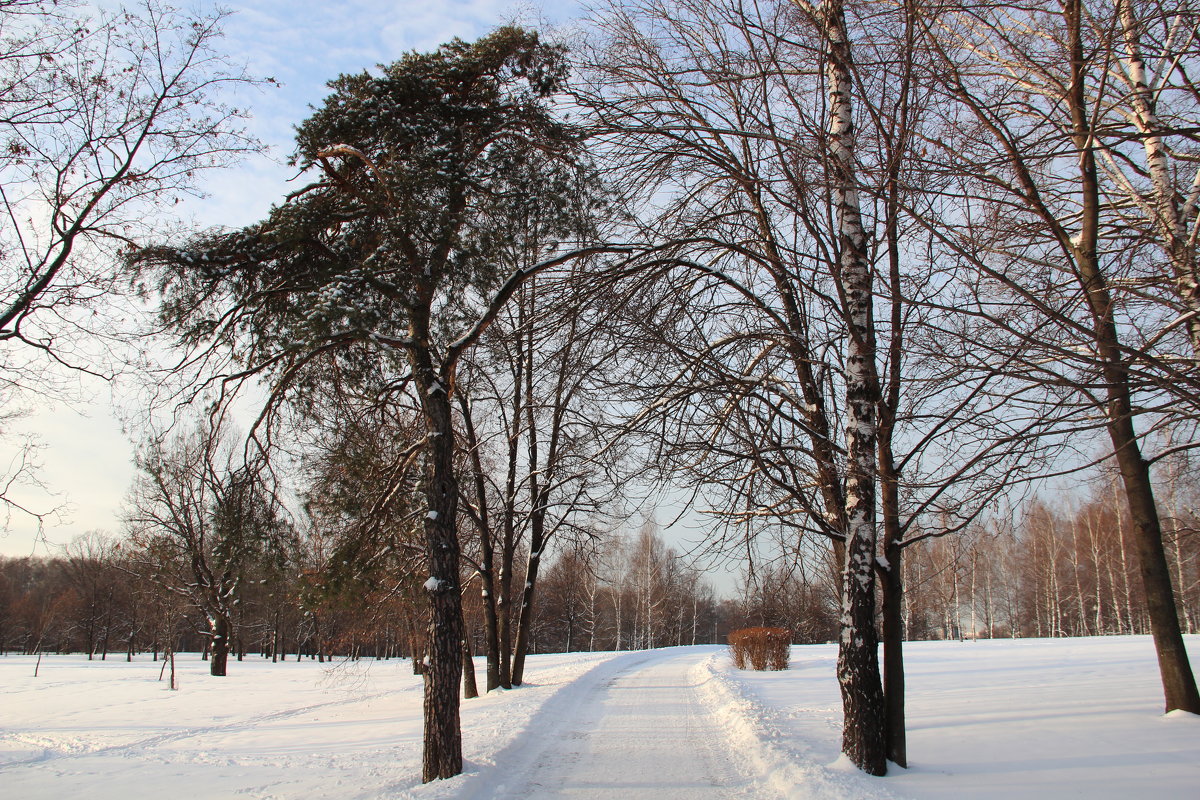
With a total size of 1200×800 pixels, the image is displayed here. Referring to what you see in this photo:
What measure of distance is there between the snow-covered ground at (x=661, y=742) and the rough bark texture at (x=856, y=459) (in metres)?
0.50

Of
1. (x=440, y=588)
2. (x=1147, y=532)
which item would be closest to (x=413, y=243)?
(x=440, y=588)

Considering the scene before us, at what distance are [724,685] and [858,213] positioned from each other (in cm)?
1160

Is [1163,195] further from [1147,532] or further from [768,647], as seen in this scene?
[768,647]

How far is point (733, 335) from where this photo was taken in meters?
7.27

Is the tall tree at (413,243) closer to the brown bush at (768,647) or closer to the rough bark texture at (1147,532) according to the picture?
the rough bark texture at (1147,532)

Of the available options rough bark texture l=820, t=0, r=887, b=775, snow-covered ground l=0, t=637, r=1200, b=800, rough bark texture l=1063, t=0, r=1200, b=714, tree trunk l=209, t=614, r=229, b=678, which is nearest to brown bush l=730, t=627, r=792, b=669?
snow-covered ground l=0, t=637, r=1200, b=800

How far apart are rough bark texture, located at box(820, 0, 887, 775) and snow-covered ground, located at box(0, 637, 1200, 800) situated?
1.65 ft

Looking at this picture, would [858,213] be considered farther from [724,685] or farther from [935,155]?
[724,685]

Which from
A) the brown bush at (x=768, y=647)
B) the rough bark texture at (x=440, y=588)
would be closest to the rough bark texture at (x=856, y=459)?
the rough bark texture at (x=440, y=588)

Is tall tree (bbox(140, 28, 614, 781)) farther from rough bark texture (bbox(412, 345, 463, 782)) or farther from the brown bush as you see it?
the brown bush

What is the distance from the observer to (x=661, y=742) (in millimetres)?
8672

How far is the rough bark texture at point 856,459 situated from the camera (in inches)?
239

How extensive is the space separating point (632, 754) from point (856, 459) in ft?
15.3

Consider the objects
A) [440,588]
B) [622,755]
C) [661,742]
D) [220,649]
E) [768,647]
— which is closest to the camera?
[440,588]
